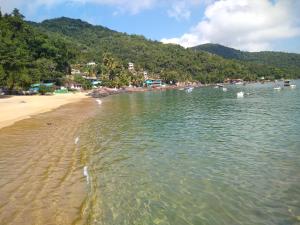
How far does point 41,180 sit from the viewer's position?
15992 mm

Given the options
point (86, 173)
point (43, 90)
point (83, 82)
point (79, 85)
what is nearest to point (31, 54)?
point (79, 85)

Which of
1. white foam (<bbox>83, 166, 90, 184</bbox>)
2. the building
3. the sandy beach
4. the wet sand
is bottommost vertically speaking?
the sandy beach

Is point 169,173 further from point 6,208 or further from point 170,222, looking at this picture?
point 6,208

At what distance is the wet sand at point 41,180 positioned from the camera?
1193cm

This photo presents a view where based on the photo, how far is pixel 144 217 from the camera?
1186 cm

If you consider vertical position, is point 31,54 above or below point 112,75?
above

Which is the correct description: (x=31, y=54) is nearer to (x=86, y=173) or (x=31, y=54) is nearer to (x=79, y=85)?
(x=79, y=85)

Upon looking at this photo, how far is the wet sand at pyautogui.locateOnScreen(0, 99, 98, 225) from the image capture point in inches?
470

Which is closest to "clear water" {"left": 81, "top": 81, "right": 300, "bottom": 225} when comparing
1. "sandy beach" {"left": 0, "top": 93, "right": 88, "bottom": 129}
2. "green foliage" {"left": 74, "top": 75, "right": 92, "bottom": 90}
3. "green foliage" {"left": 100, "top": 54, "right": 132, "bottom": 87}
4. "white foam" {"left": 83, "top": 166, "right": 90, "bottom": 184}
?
"white foam" {"left": 83, "top": 166, "right": 90, "bottom": 184}

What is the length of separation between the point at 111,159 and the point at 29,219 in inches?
365

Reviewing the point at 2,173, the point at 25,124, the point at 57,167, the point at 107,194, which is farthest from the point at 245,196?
the point at 25,124

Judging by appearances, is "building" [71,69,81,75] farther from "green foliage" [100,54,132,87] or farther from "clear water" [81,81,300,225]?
"clear water" [81,81,300,225]

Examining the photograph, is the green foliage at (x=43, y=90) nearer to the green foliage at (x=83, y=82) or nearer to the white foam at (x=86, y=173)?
the green foliage at (x=83, y=82)

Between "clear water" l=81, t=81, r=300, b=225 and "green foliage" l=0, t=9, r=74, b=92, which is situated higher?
"green foliage" l=0, t=9, r=74, b=92
